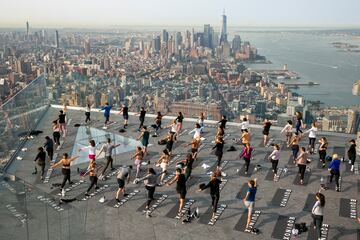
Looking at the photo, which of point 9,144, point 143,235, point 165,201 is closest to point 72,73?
point 9,144

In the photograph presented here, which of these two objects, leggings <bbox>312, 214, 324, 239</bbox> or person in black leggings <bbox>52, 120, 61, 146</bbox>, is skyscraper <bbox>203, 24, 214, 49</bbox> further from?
leggings <bbox>312, 214, 324, 239</bbox>

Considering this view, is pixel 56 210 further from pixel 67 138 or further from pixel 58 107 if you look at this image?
pixel 58 107

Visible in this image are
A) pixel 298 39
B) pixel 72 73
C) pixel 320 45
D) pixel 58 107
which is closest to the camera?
pixel 58 107

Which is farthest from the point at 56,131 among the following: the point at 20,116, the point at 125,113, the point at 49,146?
the point at 125,113

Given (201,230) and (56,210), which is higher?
(56,210)

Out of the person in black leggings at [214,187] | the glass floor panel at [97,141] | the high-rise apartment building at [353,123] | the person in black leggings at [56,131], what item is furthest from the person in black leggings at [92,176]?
the high-rise apartment building at [353,123]

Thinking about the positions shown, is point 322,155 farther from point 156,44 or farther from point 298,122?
point 156,44
